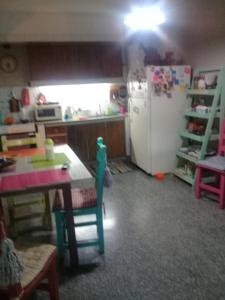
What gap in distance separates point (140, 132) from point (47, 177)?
8.24 ft

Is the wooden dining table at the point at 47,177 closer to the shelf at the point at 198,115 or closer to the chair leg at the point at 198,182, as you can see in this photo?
the chair leg at the point at 198,182

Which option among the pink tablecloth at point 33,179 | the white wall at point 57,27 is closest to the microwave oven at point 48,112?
the white wall at point 57,27

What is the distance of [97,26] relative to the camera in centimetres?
475

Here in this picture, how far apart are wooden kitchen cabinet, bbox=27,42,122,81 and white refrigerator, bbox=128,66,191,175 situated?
2.40 ft

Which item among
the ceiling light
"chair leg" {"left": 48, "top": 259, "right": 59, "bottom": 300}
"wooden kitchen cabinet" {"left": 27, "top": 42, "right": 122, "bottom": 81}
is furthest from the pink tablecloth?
"wooden kitchen cabinet" {"left": 27, "top": 42, "right": 122, "bottom": 81}

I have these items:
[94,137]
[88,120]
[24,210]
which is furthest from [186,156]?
[24,210]

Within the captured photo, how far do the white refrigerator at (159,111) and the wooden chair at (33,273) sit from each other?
2.65m

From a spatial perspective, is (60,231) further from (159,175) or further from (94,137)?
(94,137)

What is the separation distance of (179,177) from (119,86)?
84.9 inches

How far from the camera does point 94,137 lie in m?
4.78

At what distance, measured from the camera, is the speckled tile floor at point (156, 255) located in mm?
1912

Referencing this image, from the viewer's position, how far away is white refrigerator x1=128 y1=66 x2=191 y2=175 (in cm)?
381

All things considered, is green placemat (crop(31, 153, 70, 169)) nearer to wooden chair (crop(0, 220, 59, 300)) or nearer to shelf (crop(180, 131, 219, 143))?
wooden chair (crop(0, 220, 59, 300))

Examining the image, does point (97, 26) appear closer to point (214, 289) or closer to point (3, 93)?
point (3, 93)
